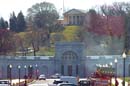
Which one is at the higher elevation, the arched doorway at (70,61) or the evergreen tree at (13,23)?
the evergreen tree at (13,23)

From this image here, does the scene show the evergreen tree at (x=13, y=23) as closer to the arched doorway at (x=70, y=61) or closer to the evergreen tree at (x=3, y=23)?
the evergreen tree at (x=3, y=23)

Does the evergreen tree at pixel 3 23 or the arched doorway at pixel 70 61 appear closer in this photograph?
the arched doorway at pixel 70 61

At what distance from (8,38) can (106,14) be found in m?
20.3

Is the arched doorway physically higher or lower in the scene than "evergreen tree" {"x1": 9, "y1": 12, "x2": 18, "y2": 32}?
lower

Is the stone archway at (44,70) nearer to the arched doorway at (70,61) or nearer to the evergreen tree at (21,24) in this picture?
the arched doorway at (70,61)

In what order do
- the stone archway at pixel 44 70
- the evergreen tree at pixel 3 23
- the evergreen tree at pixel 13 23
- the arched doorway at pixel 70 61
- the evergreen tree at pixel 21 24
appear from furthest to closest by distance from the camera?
1. the evergreen tree at pixel 21 24
2. the evergreen tree at pixel 13 23
3. the evergreen tree at pixel 3 23
4. the stone archway at pixel 44 70
5. the arched doorway at pixel 70 61

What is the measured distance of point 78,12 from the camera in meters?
151

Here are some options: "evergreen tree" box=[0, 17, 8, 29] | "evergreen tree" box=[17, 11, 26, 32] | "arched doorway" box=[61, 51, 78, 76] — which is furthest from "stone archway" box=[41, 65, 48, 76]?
"evergreen tree" box=[17, 11, 26, 32]

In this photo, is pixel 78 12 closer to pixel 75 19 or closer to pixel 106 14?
pixel 75 19

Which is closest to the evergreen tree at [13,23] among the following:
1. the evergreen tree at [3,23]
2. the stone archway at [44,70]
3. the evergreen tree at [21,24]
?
the evergreen tree at [21,24]

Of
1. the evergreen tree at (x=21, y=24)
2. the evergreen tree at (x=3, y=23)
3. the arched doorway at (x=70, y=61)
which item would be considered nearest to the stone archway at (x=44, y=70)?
the arched doorway at (x=70, y=61)

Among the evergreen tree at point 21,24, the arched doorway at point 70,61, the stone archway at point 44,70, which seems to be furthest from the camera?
the evergreen tree at point 21,24

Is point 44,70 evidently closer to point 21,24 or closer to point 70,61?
point 70,61

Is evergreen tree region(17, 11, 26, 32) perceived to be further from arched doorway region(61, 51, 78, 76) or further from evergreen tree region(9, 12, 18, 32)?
arched doorway region(61, 51, 78, 76)
